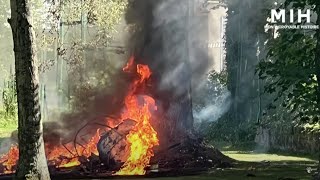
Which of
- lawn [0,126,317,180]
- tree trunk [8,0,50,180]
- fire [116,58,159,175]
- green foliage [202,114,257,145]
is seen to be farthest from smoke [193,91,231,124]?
tree trunk [8,0,50,180]

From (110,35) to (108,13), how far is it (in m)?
0.99

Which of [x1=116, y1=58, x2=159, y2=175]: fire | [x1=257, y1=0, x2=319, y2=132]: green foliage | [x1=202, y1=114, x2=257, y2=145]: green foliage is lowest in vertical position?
[x1=202, y1=114, x2=257, y2=145]: green foliage

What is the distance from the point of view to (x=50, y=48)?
27.7 m

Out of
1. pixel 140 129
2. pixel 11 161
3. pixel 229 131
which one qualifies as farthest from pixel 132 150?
pixel 229 131

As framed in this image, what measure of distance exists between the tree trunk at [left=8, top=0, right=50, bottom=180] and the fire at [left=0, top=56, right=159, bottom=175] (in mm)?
5212

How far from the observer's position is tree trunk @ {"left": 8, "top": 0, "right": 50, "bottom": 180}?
9688mm

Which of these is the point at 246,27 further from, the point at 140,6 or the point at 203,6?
the point at 140,6

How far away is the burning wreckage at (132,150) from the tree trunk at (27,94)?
4.56 m

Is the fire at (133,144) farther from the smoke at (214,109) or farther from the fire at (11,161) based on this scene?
the smoke at (214,109)

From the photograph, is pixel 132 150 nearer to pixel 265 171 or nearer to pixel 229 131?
pixel 265 171

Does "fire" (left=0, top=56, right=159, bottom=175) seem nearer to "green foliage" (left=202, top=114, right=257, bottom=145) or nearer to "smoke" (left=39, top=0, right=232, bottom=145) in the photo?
"smoke" (left=39, top=0, right=232, bottom=145)

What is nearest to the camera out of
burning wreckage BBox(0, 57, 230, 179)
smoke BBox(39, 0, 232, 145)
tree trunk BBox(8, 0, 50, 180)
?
tree trunk BBox(8, 0, 50, 180)

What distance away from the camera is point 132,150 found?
15.5 m

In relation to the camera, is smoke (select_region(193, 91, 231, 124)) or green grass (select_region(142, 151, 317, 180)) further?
smoke (select_region(193, 91, 231, 124))
